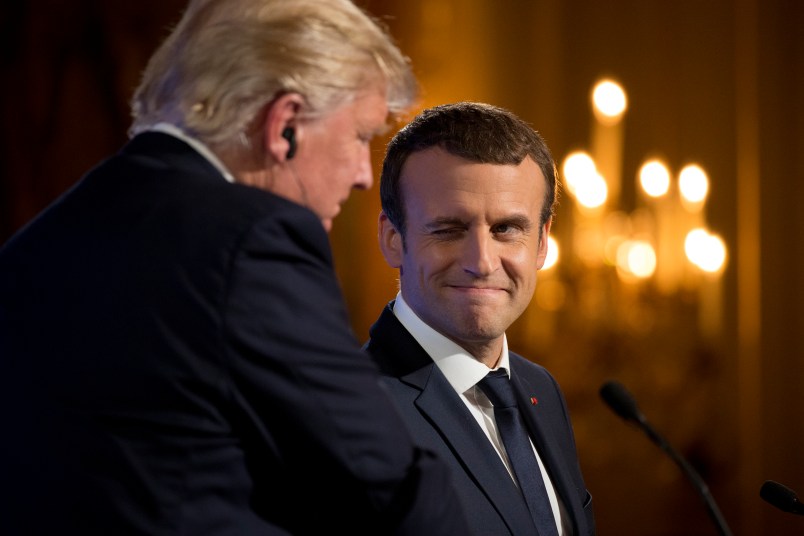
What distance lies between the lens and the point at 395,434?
3.50ft

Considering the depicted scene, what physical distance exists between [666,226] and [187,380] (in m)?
5.07

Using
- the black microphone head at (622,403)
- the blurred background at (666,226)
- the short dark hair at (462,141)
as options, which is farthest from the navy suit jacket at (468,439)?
the blurred background at (666,226)

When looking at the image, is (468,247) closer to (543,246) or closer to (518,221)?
(518,221)

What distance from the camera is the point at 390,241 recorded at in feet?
5.81

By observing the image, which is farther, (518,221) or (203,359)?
(518,221)

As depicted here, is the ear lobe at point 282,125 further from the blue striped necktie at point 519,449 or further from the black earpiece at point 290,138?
the blue striped necktie at point 519,449

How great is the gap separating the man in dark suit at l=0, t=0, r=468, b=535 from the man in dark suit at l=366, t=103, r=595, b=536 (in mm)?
489

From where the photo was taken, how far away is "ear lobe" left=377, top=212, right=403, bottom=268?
1.76 meters

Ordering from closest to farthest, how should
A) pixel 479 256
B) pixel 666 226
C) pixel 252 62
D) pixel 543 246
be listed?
pixel 252 62, pixel 479 256, pixel 543 246, pixel 666 226

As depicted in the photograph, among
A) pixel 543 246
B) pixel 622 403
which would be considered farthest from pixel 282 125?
pixel 622 403

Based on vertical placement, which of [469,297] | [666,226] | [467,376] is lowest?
[666,226]

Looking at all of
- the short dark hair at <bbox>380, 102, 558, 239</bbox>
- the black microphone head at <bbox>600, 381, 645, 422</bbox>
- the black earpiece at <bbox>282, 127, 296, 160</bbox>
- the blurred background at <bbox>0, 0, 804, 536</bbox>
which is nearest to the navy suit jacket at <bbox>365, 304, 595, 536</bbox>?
the black microphone head at <bbox>600, 381, 645, 422</bbox>

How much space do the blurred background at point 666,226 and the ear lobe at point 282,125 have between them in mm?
4337

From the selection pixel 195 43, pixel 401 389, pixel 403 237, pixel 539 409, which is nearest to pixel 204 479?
pixel 195 43
